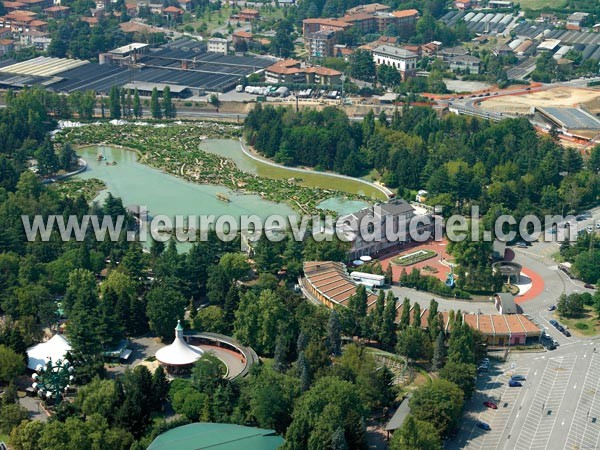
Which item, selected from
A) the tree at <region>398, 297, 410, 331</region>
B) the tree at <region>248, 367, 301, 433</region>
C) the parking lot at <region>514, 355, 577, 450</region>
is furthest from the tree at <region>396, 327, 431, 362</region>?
the tree at <region>248, 367, 301, 433</region>

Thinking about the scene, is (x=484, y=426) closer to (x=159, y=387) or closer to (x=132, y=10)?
(x=159, y=387)

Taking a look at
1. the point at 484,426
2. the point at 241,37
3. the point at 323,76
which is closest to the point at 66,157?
the point at 323,76

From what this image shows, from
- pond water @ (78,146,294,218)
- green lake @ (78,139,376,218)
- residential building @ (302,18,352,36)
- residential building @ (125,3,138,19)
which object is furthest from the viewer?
residential building @ (125,3,138,19)

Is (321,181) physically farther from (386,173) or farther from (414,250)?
(414,250)

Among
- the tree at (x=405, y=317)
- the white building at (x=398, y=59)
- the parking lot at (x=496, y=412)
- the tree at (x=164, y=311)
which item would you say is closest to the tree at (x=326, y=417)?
the parking lot at (x=496, y=412)

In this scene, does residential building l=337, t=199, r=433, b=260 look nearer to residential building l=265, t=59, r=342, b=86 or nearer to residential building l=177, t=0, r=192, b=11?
residential building l=265, t=59, r=342, b=86

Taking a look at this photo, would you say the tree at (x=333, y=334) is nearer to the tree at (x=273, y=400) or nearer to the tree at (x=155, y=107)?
the tree at (x=273, y=400)

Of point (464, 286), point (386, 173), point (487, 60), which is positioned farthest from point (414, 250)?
point (487, 60)

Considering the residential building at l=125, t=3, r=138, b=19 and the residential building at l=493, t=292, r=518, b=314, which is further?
the residential building at l=125, t=3, r=138, b=19
